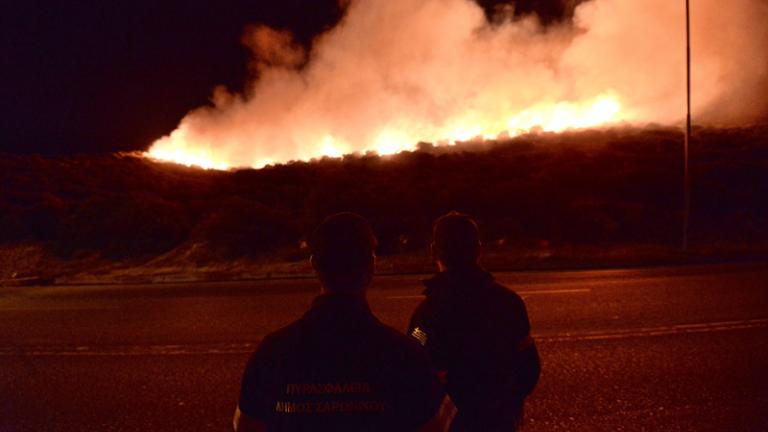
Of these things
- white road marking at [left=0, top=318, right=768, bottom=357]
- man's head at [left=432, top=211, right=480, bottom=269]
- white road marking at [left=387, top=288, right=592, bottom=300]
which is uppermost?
man's head at [left=432, top=211, right=480, bottom=269]

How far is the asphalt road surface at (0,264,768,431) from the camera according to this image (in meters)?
5.25

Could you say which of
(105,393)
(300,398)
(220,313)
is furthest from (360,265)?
(220,313)

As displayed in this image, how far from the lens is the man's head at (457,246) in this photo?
2.68 meters

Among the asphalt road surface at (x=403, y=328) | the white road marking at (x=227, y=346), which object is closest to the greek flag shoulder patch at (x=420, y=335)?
the asphalt road surface at (x=403, y=328)

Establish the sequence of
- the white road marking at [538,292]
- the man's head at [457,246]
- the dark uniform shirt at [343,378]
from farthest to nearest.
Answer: the white road marking at [538,292], the man's head at [457,246], the dark uniform shirt at [343,378]

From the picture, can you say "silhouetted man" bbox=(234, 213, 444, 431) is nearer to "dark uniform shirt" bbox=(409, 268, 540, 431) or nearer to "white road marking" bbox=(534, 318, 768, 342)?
"dark uniform shirt" bbox=(409, 268, 540, 431)

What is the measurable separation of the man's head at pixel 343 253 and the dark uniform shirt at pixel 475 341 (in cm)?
68

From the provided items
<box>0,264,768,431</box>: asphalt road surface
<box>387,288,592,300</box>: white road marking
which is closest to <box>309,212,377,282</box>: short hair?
<box>0,264,768,431</box>: asphalt road surface

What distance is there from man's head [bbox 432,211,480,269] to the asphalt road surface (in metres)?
2.64

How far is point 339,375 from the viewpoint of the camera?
1809 mm

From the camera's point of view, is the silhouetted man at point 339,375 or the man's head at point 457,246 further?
the man's head at point 457,246

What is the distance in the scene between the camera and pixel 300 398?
1814 millimetres

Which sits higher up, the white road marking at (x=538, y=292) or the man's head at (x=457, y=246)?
the man's head at (x=457, y=246)

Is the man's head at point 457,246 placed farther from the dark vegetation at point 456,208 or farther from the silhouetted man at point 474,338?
the dark vegetation at point 456,208
